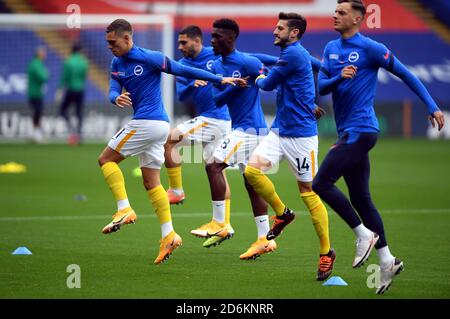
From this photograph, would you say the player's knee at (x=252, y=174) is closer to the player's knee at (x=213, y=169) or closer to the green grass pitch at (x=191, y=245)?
→ the green grass pitch at (x=191, y=245)

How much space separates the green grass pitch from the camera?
28.3 ft

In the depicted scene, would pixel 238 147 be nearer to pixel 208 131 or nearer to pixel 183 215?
pixel 208 131

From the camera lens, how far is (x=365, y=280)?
9.11 metres

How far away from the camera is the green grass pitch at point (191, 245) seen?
8.63 metres

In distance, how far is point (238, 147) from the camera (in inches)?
435

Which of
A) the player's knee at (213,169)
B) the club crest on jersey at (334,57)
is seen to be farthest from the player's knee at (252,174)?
the club crest on jersey at (334,57)

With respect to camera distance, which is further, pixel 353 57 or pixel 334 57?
pixel 334 57

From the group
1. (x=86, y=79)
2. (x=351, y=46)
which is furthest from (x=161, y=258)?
(x=86, y=79)

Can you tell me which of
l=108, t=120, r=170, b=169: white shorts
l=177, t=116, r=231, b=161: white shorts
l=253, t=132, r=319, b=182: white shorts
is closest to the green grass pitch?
l=253, t=132, r=319, b=182: white shorts

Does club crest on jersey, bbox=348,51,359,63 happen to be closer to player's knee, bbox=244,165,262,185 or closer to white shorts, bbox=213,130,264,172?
player's knee, bbox=244,165,262,185

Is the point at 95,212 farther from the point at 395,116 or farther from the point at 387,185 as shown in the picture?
the point at 395,116

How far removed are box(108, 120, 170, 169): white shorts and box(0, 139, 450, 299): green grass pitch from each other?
1.04 m

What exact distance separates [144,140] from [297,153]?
5.41 feet

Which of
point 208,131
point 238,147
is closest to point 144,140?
point 238,147
